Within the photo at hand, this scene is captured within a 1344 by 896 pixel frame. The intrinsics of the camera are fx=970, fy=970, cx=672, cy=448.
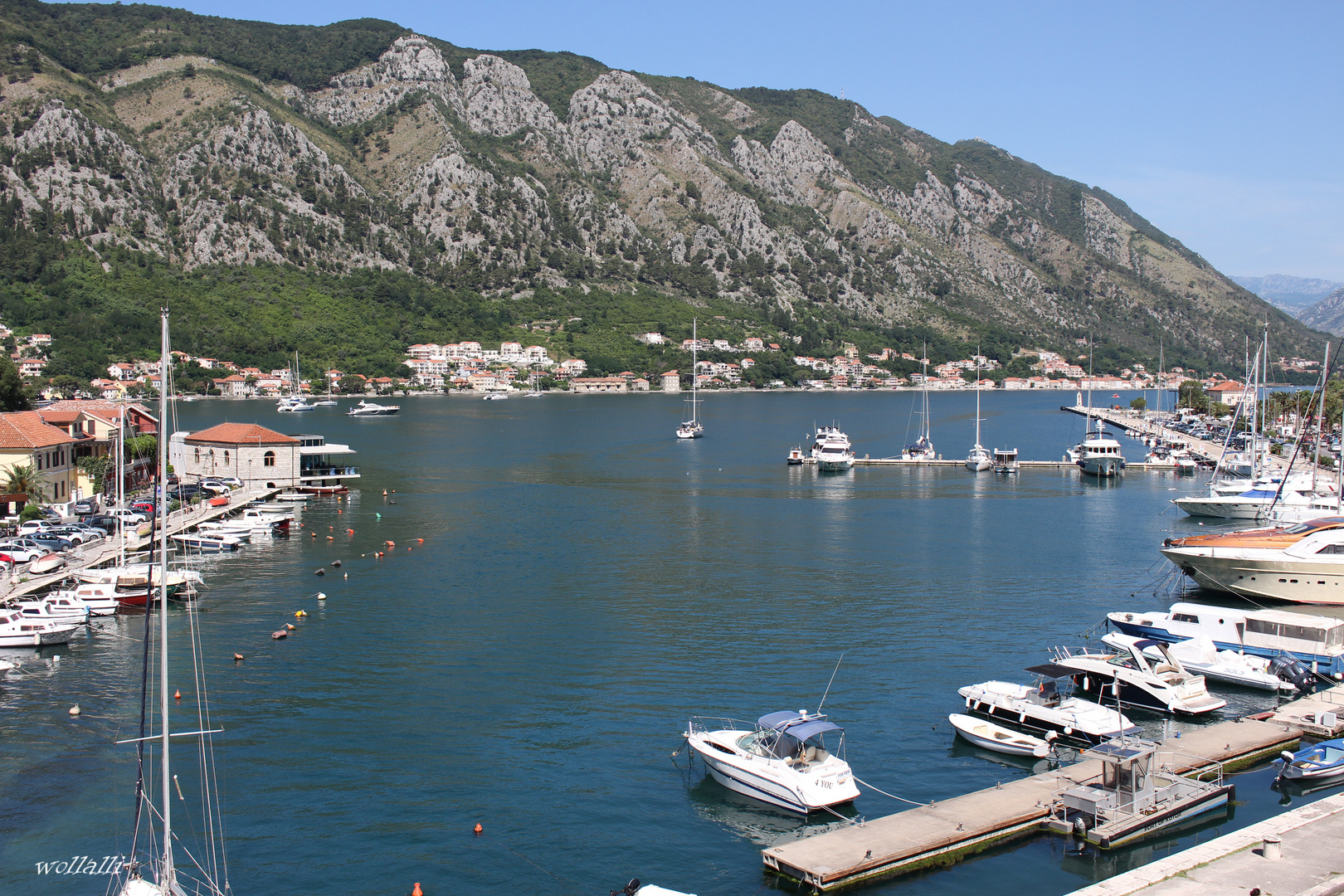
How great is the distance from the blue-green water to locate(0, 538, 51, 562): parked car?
7.55m

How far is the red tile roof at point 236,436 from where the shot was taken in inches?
2810

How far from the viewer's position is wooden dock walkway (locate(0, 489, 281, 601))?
135 feet

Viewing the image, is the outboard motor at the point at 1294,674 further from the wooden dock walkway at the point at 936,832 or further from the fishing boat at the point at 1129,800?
the fishing boat at the point at 1129,800

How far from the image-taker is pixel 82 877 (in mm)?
20688

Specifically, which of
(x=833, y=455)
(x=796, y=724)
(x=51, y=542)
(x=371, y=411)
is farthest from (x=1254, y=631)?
(x=371, y=411)

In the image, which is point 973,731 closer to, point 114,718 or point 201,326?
point 114,718

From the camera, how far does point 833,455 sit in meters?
95.8

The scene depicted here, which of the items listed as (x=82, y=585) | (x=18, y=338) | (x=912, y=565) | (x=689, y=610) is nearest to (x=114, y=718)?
(x=82, y=585)

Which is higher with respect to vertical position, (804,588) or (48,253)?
(48,253)

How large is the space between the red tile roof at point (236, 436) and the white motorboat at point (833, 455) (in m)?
49.2

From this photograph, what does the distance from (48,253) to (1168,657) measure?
213 m

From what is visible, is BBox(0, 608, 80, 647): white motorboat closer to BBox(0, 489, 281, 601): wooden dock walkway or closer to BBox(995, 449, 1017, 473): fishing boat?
BBox(0, 489, 281, 601): wooden dock walkway

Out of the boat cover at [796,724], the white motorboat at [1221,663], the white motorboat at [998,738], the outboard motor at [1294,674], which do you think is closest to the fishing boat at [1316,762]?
the white motorboat at [998,738]

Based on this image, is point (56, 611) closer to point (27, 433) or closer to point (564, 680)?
point (564, 680)
